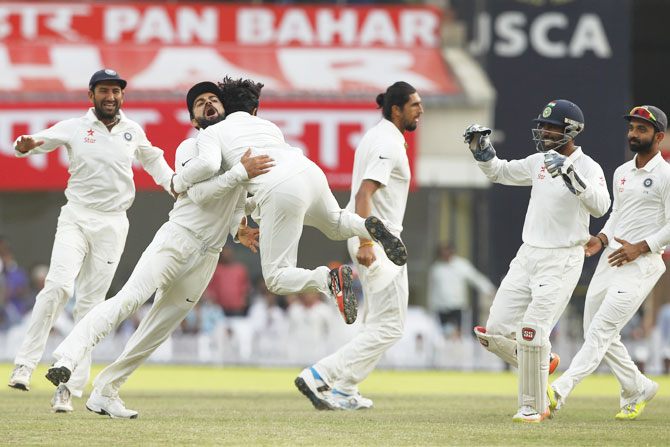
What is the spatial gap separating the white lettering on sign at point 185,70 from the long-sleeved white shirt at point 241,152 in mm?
12237

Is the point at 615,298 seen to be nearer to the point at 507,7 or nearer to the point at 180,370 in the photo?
the point at 180,370

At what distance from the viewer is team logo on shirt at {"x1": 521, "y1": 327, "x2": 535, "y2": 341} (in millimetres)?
8219

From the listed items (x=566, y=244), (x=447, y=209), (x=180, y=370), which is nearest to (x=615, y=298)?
(x=566, y=244)

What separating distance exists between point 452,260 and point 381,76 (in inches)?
166

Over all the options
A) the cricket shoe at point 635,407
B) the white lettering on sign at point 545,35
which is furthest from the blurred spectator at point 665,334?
the cricket shoe at point 635,407

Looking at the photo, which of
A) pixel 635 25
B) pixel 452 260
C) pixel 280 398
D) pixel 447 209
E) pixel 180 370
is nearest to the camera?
pixel 280 398

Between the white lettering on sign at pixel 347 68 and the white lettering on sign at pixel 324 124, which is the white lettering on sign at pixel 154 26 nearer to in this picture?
the white lettering on sign at pixel 347 68

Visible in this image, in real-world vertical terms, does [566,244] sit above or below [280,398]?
above

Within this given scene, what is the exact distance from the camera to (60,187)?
19547mm

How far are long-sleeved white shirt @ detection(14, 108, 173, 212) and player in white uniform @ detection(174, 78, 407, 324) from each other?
1606 millimetres

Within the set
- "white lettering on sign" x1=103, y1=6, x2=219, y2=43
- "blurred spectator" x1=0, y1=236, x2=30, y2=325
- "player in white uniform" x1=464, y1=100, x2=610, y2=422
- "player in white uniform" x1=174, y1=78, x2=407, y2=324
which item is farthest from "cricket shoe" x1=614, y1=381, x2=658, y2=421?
"white lettering on sign" x1=103, y1=6, x2=219, y2=43

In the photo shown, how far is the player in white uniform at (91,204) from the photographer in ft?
31.6

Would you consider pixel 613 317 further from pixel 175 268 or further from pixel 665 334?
pixel 665 334

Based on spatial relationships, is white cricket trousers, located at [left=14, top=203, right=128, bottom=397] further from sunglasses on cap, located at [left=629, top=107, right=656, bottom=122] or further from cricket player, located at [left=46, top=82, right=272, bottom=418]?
sunglasses on cap, located at [left=629, top=107, right=656, bottom=122]
